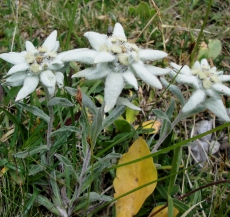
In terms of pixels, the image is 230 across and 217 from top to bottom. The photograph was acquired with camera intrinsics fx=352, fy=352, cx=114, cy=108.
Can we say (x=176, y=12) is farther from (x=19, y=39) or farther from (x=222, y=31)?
(x=19, y=39)

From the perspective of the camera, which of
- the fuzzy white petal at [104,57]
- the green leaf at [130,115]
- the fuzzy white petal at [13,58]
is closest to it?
the fuzzy white petal at [104,57]

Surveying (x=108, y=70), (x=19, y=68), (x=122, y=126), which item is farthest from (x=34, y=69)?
(x=122, y=126)

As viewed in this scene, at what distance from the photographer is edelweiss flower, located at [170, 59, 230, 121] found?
5.26 feet

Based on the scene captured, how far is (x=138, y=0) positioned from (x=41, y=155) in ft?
7.09

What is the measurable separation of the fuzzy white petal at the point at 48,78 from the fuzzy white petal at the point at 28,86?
36 mm

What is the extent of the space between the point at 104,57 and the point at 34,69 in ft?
1.05

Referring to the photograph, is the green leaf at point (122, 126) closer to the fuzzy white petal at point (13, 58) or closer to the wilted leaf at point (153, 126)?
the wilted leaf at point (153, 126)

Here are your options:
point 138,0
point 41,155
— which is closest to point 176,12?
point 138,0

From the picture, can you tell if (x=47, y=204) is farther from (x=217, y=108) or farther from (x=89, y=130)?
(x=217, y=108)

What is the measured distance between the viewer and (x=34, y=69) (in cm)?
146

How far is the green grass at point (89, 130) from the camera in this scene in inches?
71.4

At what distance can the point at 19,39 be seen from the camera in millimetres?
2627

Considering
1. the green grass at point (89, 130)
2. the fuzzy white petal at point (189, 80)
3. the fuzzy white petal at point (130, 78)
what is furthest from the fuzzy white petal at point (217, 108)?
the fuzzy white petal at point (130, 78)

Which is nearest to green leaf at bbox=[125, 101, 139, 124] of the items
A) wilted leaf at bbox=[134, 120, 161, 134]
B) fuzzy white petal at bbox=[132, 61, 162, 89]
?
wilted leaf at bbox=[134, 120, 161, 134]
